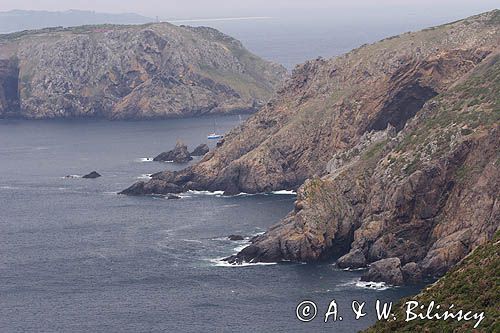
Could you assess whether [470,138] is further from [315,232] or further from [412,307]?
[412,307]

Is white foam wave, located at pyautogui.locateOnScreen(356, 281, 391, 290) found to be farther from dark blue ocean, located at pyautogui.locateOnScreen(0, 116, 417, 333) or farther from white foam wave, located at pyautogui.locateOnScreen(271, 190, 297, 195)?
white foam wave, located at pyautogui.locateOnScreen(271, 190, 297, 195)

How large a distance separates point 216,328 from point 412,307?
3531 cm

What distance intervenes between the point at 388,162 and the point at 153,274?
32720 millimetres

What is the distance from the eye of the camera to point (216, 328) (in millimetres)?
114562

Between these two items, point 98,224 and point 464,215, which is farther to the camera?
point 98,224

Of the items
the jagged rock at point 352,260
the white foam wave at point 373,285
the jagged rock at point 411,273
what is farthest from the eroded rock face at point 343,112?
the white foam wave at point 373,285

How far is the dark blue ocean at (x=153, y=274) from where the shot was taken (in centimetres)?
11819

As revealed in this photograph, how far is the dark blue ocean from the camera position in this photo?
118 metres

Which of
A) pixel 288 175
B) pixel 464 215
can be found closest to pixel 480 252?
pixel 464 215

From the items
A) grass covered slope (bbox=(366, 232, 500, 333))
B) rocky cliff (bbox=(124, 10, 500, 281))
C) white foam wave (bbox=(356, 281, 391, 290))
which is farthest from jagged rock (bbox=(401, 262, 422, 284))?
grass covered slope (bbox=(366, 232, 500, 333))

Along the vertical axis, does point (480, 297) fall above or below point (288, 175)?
above

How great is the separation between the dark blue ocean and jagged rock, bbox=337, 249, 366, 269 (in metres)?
1.46

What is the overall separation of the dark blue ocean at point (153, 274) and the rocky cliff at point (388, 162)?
5933 mm

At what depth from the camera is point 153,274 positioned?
5359 inches
